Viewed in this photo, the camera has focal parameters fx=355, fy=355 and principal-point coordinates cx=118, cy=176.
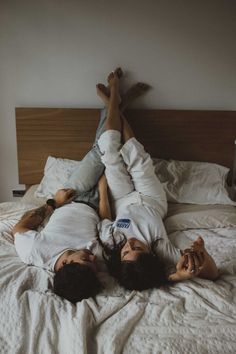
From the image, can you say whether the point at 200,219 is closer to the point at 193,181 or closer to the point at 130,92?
the point at 193,181

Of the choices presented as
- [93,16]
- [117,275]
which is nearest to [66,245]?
[117,275]

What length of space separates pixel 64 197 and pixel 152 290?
858 mm

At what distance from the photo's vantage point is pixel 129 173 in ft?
7.01

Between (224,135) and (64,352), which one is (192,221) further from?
(64,352)

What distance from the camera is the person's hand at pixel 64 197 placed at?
211cm

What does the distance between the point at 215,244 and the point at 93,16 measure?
1.65 m

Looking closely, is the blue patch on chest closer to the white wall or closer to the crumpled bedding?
the crumpled bedding

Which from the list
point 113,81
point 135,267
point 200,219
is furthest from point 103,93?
point 135,267

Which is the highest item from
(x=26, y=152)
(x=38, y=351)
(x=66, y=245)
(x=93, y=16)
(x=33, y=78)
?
(x=93, y=16)

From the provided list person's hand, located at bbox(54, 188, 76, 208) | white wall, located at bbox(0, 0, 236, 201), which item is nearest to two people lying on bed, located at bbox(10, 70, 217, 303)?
person's hand, located at bbox(54, 188, 76, 208)

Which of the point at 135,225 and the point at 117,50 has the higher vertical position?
the point at 117,50

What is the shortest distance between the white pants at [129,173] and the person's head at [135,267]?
18.1 inches

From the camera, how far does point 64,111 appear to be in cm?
251

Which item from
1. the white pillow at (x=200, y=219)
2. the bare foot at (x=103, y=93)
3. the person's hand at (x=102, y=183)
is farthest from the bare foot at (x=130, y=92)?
the white pillow at (x=200, y=219)
